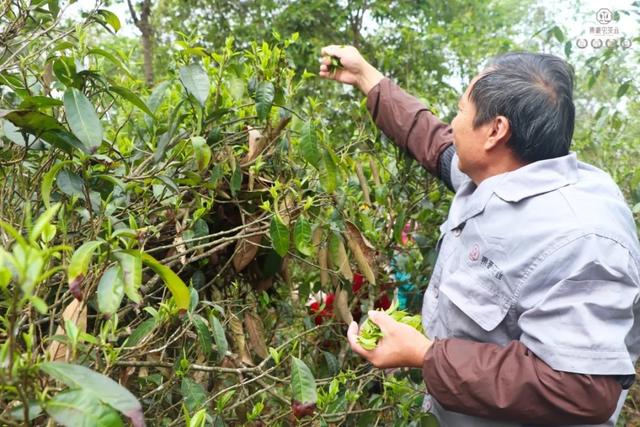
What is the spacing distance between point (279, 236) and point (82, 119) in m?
0.52

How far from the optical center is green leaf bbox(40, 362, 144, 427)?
0.76 meters

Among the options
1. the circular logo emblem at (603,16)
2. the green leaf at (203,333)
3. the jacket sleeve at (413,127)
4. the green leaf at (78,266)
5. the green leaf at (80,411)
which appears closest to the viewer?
the green leaf at (80,411)

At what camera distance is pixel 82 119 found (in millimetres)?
1146

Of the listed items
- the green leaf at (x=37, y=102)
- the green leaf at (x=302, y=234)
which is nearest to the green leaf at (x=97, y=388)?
the green leaf at (x=37, y=102)

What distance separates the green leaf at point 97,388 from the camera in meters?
0.76

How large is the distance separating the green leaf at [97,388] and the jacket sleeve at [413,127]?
4.46 ft

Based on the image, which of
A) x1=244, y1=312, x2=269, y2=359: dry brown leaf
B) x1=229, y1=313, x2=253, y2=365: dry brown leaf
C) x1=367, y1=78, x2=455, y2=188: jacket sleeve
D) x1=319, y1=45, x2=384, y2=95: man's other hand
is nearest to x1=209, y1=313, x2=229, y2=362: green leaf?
x1=229, y1=313, x2=253, y2=365: dry brown leaf

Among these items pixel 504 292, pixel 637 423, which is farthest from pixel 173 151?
pixel 637 423

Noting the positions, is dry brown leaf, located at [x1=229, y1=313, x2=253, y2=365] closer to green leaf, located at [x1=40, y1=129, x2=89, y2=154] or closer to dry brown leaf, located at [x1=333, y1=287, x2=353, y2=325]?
dry brown leaf, located at [x1=333, y1=287, x2=353, y2=325]

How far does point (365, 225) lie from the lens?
192 centimetres

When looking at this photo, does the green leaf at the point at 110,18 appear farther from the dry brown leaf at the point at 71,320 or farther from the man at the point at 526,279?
the man at the point at 526,279

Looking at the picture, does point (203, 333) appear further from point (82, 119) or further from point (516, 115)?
point (516, 115)

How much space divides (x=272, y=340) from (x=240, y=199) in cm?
59

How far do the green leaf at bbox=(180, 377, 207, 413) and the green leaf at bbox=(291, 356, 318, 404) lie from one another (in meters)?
0.19
